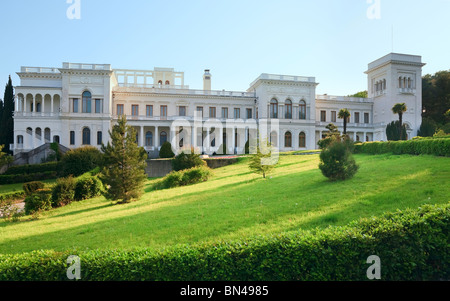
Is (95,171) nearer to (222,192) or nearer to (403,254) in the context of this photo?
(222,192)

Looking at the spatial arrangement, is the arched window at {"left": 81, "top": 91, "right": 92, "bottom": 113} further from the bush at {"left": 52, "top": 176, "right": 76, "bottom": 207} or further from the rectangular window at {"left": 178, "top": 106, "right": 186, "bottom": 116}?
the bush at {"left": 52, "top": 176, "right": 76, "bottom": 207}

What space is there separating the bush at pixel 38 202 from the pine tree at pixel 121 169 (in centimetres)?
265

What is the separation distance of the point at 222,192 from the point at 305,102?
36.2 meters

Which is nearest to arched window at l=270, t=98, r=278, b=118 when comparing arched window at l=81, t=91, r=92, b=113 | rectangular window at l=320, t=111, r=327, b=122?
rectangular window at l=320, t=111, r=327, b=122

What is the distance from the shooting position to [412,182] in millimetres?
9961

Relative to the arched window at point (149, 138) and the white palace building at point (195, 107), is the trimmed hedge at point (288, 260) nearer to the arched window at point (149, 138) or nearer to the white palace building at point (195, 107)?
the white palace building at point (195, 107)

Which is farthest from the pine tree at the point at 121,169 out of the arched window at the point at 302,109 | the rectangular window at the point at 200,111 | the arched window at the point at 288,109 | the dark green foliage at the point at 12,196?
the arched window at the point at 302,109

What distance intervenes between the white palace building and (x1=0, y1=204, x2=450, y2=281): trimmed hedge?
115 ft

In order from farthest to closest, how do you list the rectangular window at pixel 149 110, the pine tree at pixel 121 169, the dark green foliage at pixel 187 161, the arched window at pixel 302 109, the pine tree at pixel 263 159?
the arched window at pixel 302 109 → the rectangular window at pixel 149 110 → the dark green foliage at pixel 187 161 → the pine tree at pixel 263 159 → the pine tree at pixel 121 169

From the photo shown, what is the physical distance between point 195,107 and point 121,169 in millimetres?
30936

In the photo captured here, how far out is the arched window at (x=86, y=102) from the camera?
3931cm

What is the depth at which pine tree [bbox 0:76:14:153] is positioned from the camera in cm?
3869
